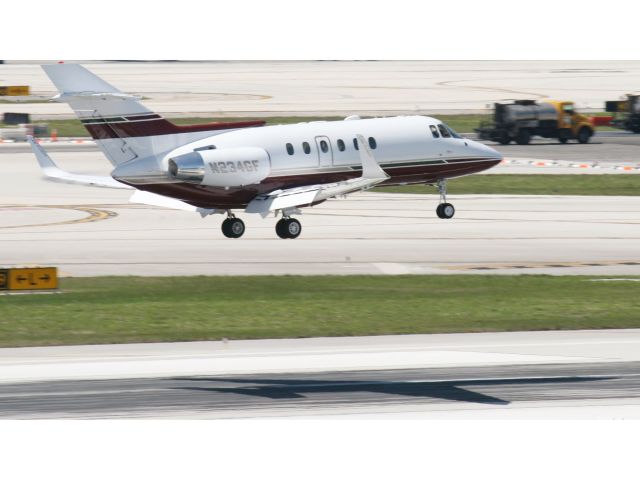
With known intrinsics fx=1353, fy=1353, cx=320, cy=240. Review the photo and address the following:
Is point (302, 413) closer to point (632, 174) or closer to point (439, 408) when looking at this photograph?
point (439, 408)

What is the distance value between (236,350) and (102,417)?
22.1 ft

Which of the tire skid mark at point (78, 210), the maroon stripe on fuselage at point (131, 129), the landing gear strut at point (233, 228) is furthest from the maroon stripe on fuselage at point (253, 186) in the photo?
the tire skid mark at point (78, 210)

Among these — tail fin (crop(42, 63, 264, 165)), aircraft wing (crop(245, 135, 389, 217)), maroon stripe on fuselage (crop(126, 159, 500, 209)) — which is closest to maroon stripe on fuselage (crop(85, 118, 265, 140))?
tail fin (crop(42, 63, 264, 165))

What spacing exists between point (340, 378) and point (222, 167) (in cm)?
2046

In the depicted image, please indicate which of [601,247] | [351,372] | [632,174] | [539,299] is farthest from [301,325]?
[632,174]

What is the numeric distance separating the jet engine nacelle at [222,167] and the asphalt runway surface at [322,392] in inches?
757

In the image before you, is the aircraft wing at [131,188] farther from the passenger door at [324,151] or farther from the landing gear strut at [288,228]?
the passenger door at [324,151]

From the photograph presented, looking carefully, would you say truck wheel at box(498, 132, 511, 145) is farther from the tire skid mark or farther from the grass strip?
the grass strip

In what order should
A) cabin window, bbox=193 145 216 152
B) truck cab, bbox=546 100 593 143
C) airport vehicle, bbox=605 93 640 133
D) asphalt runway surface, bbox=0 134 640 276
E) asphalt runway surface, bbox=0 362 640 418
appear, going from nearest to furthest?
asphalt runway surface, bbox=0 362 640 418 → asphalt runway surface, bbox=0 134 640 276 → cabin window, bbox=193 145 216 152 → truck cab, bbox=546 100 593 143 → airport vehicle, bbox=605 93 640 133

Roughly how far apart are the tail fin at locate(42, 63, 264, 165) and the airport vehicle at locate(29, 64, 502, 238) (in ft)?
0.10

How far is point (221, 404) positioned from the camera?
2320cm

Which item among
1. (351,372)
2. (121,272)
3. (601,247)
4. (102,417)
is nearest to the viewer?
(102,417)

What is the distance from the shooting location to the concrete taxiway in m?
22.9

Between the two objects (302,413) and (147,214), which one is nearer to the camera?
(302,413)
